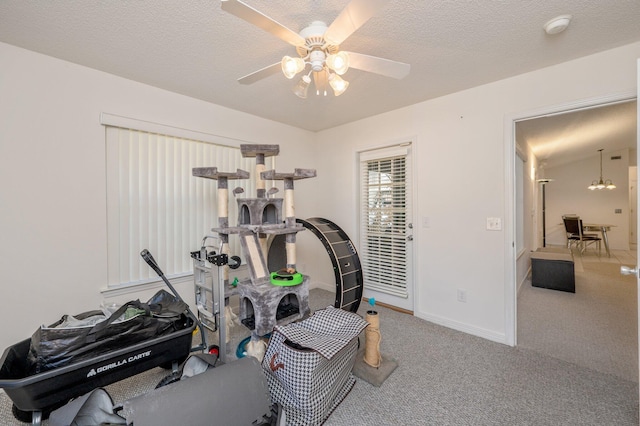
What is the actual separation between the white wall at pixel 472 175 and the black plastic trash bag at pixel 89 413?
2831 millimetres

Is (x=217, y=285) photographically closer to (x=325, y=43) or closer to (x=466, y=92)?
(x=325, y=43)

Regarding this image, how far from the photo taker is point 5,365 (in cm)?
134

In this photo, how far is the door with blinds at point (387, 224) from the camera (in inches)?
128

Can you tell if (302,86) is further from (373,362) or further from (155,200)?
(373,362)

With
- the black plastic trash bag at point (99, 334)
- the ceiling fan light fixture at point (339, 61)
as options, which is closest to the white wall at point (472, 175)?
the ceiling fan light fixture at point (339, 61)

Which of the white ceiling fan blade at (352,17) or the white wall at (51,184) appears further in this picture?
the white wall at (51,184)

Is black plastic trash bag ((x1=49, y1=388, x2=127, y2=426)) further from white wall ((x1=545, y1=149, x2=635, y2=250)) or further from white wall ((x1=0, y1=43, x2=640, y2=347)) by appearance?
white wall ((x1=545, y1=149, x2=635, y2=250))

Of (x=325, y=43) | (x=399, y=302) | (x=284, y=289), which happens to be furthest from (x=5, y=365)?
(x=399, y=302)

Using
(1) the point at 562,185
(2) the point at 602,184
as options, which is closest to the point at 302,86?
(2) the point at 602,184

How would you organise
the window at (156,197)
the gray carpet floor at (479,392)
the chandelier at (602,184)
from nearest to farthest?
the gray carpet floor at (479,392)
the window at (156,197)
the chandelier at (602,184)

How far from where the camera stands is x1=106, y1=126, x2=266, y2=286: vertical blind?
2391 millimetres

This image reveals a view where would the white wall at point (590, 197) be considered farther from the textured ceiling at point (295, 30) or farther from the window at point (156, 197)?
the window at point (156, 197)

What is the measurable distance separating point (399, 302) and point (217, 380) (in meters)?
2.58

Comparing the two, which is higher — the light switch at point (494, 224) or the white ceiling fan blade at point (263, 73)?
the white ceiling fan blade at point (263, 73)
